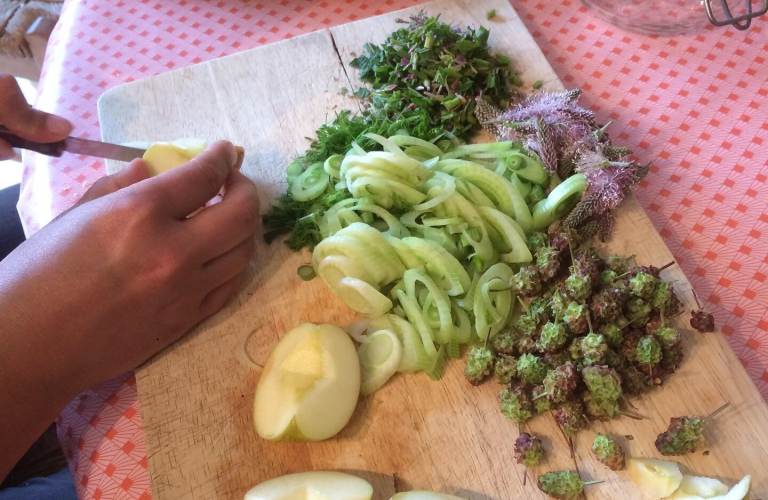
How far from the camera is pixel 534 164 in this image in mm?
1704

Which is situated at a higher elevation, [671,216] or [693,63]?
[693,63]

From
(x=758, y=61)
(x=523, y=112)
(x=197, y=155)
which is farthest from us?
(x=758, y=61)

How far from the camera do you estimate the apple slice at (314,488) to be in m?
1.28

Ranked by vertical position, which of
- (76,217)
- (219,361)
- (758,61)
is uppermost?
(76,217)

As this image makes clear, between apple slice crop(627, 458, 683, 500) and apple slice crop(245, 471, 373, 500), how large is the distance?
1.98 feet

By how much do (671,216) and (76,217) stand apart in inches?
66.0

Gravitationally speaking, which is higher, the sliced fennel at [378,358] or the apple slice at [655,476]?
the sliced fennel at [378,358]

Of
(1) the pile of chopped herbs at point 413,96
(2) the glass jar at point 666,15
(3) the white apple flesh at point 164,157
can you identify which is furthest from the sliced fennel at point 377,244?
(2) the glass jar at point 666,15

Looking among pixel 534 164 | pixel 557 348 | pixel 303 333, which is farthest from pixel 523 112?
pixel 303 333

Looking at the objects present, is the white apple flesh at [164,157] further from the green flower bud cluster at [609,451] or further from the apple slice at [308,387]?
the green flower bud cluster at [609,451]

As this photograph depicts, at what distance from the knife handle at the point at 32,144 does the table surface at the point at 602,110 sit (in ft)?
1.10

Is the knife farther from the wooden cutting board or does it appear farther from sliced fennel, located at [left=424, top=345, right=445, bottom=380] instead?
sliced fennel, located at [left=424, top=345, right=445, bottom=380]

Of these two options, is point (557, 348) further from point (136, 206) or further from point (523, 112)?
point (136, 206)

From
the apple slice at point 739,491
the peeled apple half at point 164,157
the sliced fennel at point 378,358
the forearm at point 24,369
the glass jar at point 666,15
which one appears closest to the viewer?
the apple slice at point 739,491
